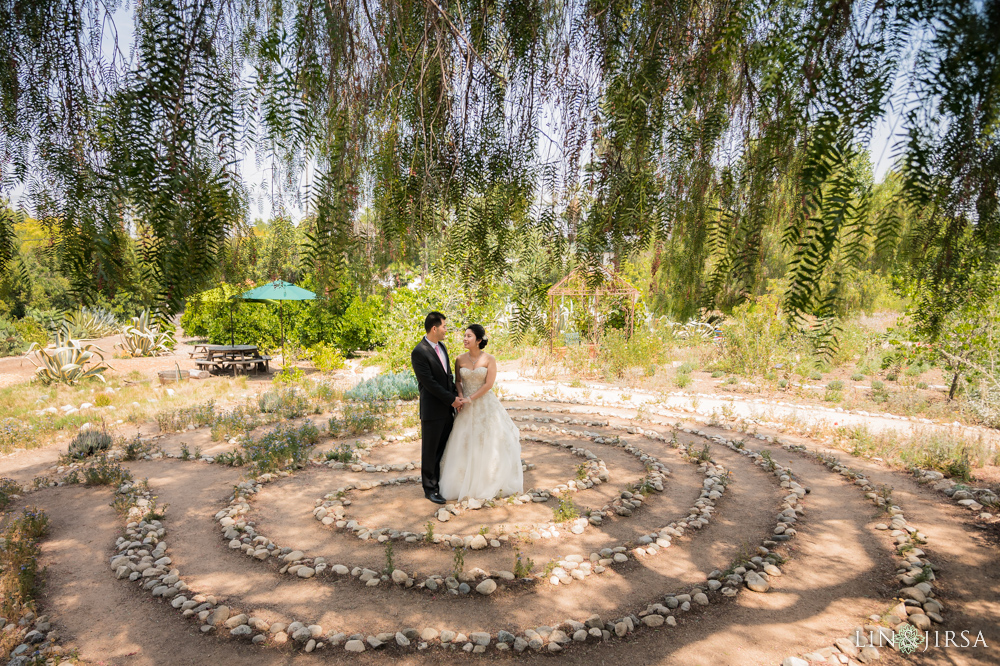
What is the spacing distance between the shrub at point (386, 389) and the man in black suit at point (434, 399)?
376 cm

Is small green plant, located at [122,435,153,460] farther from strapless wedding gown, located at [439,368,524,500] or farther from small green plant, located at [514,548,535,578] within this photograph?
small green plant, located at [514,548,535,578]

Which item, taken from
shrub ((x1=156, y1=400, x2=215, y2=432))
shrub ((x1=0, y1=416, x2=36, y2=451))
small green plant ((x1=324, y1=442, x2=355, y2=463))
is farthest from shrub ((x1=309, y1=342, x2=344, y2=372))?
small green plant ((x1=324, y1=442, x2=355, y2=463))

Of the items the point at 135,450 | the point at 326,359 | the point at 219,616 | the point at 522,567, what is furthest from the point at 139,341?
the point at 522,567

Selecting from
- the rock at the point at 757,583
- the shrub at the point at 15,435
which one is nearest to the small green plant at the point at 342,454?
the shrub at the point at 15,435

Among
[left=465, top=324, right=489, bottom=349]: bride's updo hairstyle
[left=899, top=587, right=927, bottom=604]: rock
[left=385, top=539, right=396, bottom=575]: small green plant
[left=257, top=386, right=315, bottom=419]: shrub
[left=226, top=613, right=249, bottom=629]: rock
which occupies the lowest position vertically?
[left=226, top=613, right=249, bottom=629]: rock

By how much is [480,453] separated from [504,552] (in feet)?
3.70

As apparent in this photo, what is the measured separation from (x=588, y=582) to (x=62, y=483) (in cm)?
521

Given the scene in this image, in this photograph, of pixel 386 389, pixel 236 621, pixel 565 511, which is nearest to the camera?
pixel 236 621

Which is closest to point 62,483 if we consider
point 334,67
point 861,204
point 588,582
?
point 588,582

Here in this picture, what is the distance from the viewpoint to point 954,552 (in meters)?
3.61

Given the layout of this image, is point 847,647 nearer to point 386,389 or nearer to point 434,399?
point 434,399

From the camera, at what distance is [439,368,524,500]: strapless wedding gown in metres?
4.64

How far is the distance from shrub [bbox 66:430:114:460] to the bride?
422cm

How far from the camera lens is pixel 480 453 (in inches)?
183
